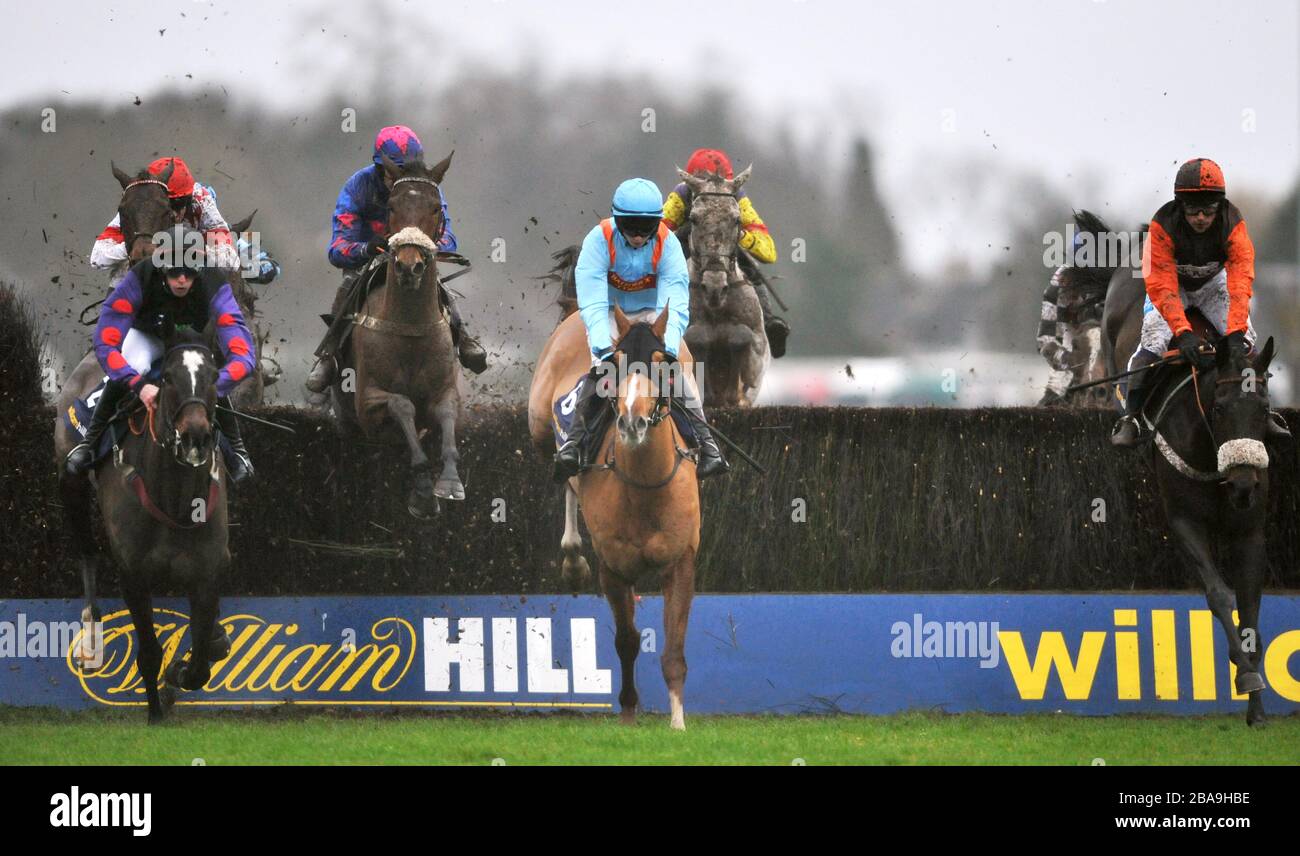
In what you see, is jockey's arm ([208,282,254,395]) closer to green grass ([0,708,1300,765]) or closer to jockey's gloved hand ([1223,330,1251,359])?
green grass ([0,708,1300,765])

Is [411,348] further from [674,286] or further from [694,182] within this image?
[694,182]

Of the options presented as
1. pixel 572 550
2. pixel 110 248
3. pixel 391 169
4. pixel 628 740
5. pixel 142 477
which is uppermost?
pixel 391 169

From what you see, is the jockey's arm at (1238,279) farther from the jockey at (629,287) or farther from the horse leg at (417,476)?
the horse leg at (417,476)

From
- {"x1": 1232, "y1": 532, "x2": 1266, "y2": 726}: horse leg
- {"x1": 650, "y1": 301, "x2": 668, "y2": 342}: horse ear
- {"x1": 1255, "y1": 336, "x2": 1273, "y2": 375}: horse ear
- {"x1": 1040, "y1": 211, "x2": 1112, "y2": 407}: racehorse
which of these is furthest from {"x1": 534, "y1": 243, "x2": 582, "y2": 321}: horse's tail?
{"x1": 1232, "y1": 532, "x2": 1266, "y2": 726}: horse leg

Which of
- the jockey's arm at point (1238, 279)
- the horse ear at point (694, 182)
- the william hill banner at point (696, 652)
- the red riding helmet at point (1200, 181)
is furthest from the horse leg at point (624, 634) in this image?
the horse ear at point (694, 182)

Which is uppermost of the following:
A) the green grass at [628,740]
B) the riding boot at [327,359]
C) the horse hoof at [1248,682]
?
the riding boot at [327,359]

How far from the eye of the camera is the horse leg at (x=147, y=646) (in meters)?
9.89

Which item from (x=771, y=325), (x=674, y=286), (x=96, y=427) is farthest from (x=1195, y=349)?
(x=96, y=427)

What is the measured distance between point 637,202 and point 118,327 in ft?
9.44

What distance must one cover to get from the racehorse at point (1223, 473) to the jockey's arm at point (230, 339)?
504 cm

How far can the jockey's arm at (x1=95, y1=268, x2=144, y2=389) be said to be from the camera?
9.77 m

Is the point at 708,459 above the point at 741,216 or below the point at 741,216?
below

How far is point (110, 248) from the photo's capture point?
1175cm
